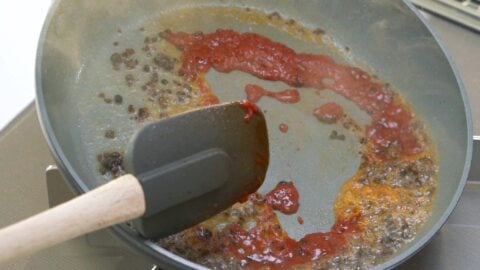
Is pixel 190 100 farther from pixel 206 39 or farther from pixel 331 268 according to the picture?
pixel 331 268

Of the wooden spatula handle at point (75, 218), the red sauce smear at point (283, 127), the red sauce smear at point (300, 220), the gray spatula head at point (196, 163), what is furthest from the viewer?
the red sauce smear at point (283, 127)

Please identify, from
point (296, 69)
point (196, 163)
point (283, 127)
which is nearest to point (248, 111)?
point (196, 163)

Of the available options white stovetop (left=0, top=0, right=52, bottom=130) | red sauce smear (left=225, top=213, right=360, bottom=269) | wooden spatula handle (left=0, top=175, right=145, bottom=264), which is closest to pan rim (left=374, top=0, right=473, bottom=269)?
red sauce smear (left=225, top=213, right=360, bottom=269)

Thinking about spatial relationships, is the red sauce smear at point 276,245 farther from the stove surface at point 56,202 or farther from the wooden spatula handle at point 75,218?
the wooden spatula handle at point 75,218

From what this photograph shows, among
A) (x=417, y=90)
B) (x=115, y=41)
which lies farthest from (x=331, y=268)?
(x=115, y=41)


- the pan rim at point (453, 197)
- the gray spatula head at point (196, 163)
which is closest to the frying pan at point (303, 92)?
the pan rim at point (453, 197)

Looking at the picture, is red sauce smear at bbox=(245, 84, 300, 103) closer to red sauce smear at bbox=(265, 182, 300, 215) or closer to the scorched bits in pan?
the scorched bits in pan

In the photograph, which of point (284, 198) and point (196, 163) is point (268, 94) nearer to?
point (284, 198)
